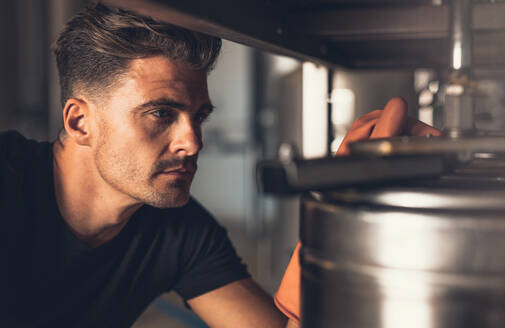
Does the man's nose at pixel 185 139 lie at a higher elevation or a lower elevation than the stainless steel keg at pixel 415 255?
higher

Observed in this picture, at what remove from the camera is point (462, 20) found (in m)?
0.44

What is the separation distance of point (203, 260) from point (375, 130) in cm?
59

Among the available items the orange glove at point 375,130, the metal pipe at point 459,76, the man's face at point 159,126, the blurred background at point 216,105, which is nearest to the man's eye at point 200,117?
the man's face at point 159,126

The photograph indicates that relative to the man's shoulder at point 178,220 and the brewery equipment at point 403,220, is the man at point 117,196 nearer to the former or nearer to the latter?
the man's shoulder at point 178,220

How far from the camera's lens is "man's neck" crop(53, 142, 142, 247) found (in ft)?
2.93

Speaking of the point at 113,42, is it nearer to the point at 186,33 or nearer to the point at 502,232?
the point at 186,33

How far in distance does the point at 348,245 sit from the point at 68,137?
71cm

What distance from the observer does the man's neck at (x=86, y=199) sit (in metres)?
0.89

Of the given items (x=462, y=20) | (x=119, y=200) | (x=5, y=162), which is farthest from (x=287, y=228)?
(x=462, y=20)

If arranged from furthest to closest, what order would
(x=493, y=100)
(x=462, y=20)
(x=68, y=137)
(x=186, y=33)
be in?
(x=493, y=100), (x=68, y=137), (x=186, y=33), (x=462, y=20)

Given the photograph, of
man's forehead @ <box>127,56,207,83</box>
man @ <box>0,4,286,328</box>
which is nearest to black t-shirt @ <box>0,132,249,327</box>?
man @ <box>0,4,286,328</box>

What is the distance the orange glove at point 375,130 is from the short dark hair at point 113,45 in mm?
386

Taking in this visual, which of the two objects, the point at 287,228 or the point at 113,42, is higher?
the point at 113,42

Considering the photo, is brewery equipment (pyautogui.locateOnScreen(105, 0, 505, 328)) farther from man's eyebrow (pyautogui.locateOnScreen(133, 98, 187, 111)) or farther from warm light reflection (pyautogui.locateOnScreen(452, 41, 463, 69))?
man's eyebrow (pyautogui.locateOnScreen(133, 98, 187, 111))
